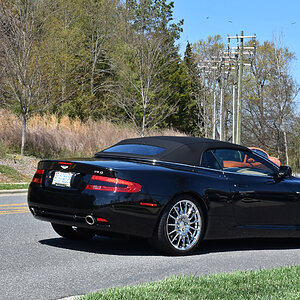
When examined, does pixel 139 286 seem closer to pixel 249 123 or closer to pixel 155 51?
pixel 155 51

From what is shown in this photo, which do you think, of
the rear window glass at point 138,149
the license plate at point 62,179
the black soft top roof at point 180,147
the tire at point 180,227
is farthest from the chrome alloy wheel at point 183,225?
the license plate at point 62,179

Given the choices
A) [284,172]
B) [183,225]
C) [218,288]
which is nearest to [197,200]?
[183,225]

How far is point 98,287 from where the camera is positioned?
205 inches

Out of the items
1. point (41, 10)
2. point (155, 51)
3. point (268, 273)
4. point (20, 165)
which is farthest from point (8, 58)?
point (268, 273)

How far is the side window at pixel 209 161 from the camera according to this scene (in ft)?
24.5

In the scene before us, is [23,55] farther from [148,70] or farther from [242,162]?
[242,162]

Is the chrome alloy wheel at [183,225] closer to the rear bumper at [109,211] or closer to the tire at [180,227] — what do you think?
the tire at [180,227]

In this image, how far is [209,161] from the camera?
7555 mm

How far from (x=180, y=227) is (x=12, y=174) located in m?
16.5

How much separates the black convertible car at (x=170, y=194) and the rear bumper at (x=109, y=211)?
0.4 inches

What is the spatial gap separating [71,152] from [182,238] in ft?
75.2

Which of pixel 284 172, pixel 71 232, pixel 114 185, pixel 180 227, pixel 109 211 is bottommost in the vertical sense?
pixel 71 232

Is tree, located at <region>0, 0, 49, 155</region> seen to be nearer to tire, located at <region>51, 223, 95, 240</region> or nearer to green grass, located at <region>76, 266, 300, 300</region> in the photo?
tire, located at <region>51, 223, 95, 240</region>

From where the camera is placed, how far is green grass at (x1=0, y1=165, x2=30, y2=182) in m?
21.9
